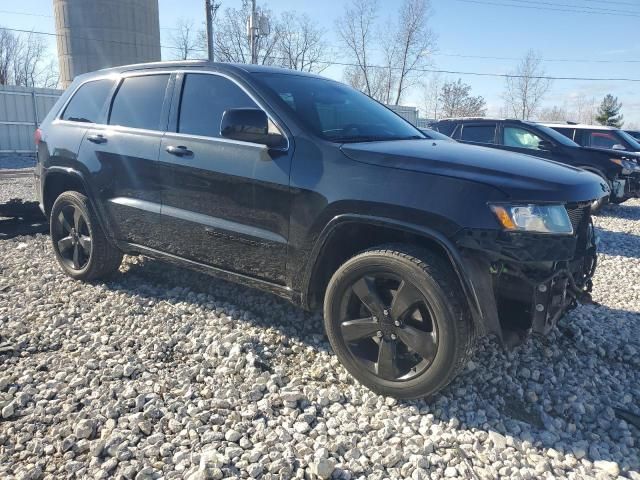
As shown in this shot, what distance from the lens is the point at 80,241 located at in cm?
451

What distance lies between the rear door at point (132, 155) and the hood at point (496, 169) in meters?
1.67

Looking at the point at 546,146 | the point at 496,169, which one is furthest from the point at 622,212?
the point at 496,169

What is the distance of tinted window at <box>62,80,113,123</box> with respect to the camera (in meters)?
4.35

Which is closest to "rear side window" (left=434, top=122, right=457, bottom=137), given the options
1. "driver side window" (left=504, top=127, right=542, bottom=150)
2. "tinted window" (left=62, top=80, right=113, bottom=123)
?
"driver side window" (left=504, top=127, right=542, bottom=150)

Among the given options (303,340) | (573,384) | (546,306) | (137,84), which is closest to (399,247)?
(546,306)

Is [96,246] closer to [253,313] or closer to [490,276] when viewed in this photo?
[253,313]

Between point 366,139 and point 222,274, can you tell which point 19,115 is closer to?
point 222,274

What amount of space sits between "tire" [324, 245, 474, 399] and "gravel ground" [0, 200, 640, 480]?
0.18m

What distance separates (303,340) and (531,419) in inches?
59.7

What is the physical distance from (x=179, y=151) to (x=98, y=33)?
27.6 meters

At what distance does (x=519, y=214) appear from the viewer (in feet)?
8.06

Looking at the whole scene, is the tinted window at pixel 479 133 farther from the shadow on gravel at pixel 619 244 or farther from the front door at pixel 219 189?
the front door at pixel 219 189

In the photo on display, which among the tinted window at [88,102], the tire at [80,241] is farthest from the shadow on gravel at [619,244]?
the tinted window at [88,102]

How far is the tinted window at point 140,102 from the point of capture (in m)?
3.90
